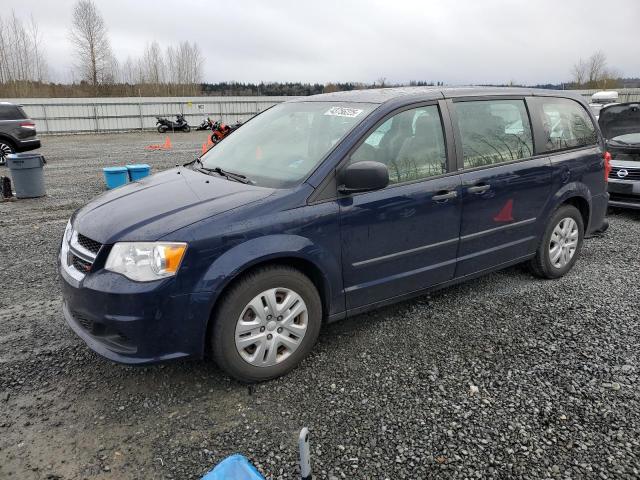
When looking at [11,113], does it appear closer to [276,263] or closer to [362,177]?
[276,263]

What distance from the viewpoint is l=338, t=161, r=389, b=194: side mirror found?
315 centimetres

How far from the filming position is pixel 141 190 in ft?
11.5

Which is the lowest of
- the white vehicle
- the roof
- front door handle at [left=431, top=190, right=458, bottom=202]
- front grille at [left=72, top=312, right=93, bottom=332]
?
front grille at [left=72, top=312, right=93, bottom=332]

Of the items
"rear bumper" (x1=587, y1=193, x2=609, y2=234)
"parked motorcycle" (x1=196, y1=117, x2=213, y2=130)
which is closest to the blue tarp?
"rear bumper" (x1=587, y1=193, x2=609, y2=234)

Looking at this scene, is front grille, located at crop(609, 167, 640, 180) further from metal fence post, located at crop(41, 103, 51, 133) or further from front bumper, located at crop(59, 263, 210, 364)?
metal fence post, located at crop(41, 103, 51, 133)

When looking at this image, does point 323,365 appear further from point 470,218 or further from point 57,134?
point 57,134

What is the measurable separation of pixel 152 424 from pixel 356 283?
156cm

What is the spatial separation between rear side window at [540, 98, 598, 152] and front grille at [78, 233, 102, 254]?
12.6 ft

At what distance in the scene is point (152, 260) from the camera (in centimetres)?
273

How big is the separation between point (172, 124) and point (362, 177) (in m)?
26.7

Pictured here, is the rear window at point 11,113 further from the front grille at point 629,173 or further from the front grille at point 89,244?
the front grille at point 629,173

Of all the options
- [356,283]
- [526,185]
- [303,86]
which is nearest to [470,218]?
[526,185]

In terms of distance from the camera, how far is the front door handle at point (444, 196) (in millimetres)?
3658

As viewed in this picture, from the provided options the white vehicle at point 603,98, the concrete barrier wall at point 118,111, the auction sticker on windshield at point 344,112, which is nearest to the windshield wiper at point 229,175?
the auction sticker on windshield at point 344,112
